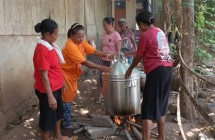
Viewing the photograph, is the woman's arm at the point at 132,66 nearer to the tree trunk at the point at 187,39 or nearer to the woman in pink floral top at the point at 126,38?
the tree trunk at the point at 187,39

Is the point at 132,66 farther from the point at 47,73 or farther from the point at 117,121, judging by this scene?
the point at 117,121

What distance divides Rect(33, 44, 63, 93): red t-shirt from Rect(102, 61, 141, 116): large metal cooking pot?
671 millimetres

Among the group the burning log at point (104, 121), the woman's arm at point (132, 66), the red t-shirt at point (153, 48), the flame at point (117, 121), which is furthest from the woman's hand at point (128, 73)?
the flame at point (117, 121)

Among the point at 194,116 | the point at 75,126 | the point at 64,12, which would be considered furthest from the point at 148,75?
the point at 64,12

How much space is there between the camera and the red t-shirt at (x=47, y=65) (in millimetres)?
3472

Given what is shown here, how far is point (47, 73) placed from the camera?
11.6 ft

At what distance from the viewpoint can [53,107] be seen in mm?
3588

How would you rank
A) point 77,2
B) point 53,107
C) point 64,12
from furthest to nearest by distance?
point 77,2
point 64,12
point 53,107

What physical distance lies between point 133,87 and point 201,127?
1754mm

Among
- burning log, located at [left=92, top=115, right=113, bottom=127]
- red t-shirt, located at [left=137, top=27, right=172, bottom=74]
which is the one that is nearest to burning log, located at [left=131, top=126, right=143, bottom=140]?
burning log, located at [left=92, top=115, right=113, bottom=127]

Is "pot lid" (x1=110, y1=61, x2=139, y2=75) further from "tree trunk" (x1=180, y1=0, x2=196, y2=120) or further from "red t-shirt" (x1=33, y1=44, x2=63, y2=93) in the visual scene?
"tree trunk" (x1=180, y1=0, x2=196, y2=120)

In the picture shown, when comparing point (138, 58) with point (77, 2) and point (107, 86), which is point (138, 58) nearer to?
point (107, 86)

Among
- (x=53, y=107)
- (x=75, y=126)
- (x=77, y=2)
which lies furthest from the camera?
(x=77, y=2)

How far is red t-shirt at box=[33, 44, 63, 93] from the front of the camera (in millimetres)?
3472
